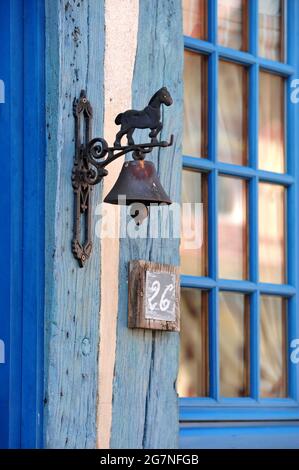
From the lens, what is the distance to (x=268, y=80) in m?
5.11

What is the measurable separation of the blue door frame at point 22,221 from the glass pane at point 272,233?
1448 mm

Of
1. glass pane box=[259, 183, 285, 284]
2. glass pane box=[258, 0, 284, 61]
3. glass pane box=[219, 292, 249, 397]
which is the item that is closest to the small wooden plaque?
glass pane box=[219, 292, 249, 397]

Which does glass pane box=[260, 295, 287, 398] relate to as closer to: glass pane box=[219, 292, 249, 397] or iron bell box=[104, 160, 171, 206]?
glass pane box=[219, 292, 249, 397]

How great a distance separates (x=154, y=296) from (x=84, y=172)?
1.79ft

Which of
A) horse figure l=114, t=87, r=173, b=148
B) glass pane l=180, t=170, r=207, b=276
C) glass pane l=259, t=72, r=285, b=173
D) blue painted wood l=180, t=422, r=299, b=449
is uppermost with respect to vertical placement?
glass pane l=259, t=72, r=285, b=173

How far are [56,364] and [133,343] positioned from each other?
384 mm

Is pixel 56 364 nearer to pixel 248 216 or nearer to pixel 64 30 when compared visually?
pixel 64 30

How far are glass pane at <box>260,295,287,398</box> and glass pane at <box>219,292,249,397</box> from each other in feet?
0.40

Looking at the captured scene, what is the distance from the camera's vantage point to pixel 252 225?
4.89 meters

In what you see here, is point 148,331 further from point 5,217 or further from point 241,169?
point 241,169

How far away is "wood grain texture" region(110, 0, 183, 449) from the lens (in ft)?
13.3

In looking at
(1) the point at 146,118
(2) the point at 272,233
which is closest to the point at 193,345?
(2) the point at 272,233

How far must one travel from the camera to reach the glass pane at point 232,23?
16.2 feet
